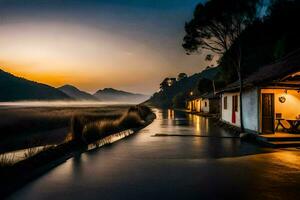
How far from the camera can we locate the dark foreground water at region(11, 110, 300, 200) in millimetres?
6383

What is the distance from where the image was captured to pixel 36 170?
332 inches

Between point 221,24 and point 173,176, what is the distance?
14512mm

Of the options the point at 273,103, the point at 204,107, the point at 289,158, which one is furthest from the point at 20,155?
the point at 204,107

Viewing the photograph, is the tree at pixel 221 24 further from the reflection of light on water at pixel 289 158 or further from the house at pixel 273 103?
the reflection of light on water at pixel 289 158

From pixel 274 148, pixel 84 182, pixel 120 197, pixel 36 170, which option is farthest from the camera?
pixel 274 148

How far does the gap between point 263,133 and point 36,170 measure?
12394 millimetres

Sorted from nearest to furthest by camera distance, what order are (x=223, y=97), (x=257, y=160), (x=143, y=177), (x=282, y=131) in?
1. (x=143, y=177)
2. (x=257, y=160)
3. (x=282, y=131)
4. (x=223, y=97)

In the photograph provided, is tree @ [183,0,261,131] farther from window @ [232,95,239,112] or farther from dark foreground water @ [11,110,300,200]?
dark foreground water @ [11,110,300,200]


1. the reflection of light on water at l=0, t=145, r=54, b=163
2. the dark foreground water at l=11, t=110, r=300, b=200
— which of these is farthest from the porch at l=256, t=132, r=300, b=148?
the reflection of light on water at l=0, t=145, r=54, b=163

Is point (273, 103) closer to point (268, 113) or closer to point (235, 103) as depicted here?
point (268, 113)

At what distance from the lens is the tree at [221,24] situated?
19078 mm

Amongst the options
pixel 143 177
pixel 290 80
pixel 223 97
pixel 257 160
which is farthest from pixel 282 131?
pixel 143 177

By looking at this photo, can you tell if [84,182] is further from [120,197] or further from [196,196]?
[196,196]

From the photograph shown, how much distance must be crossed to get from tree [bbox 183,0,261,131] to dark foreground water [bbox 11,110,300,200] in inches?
327
